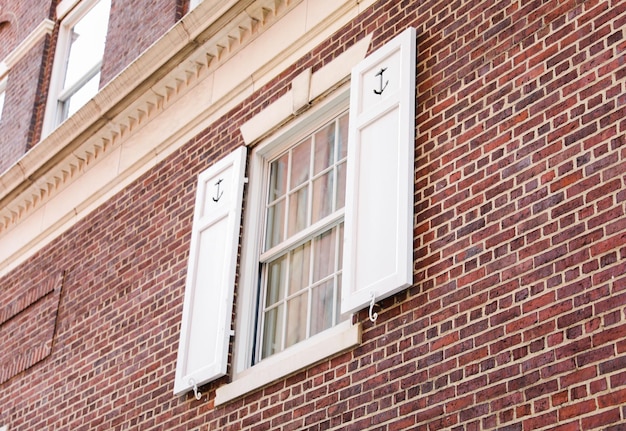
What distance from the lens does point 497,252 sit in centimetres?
755

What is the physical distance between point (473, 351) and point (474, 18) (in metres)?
2.42

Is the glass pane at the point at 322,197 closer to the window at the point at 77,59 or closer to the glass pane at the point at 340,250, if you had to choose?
the glass pane at the point at 340,250

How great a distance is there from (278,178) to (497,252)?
9.82 ft

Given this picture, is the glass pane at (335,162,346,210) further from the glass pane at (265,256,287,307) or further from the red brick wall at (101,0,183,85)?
the red brick wall at (101,0,183,85)

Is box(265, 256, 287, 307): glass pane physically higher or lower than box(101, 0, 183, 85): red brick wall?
lower

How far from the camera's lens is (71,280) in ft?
39.7

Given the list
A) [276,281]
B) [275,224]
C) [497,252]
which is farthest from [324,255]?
[497,252]

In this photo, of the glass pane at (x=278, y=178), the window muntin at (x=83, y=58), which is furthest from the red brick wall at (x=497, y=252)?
the window muntin at (x=83, y=58)

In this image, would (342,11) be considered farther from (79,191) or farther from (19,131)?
(19,131)

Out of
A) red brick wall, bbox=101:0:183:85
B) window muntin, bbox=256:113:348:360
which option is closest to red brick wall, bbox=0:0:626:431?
window muntin, bbox=256:113:348:360

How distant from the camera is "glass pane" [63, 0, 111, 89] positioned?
561 inches

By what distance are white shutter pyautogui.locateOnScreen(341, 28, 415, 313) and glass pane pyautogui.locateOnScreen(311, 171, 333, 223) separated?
638 millimetres

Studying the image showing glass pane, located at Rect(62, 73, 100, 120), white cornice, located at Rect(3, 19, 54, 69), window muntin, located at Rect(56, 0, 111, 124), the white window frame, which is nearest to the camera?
the white window frame

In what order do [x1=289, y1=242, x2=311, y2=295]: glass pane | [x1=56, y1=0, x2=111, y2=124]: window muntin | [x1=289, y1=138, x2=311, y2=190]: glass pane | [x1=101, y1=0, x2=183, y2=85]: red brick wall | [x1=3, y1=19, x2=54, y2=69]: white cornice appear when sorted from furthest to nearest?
[x1=3, y1=19, x2=54, y2=69]: white cornice
[x1=56, y1=0, x2=111, y2=124]: window muntin
[x1=101, y1=0, x2=183, y2=85]: red brick wall
[x1=289, y1=138, x2=311, y2=190]: glass pane
[x1=289, y1=242, x2=311, y2=295]: glass pane
